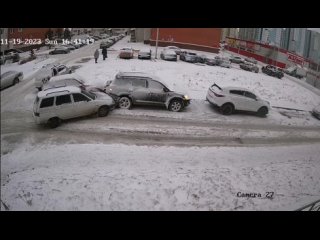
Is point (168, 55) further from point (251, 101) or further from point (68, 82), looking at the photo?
point (68, 82)

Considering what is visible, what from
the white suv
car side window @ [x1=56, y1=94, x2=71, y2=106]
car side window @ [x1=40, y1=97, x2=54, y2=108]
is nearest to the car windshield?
the white suv

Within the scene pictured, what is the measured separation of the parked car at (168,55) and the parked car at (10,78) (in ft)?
8.67

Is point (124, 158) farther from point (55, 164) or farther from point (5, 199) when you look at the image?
point (5, 199)

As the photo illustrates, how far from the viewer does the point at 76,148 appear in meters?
5.58

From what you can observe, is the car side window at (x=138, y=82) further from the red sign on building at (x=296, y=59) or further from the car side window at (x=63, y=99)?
the red sign on building at (x=296, y=59)

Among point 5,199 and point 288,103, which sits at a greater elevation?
point 288,103

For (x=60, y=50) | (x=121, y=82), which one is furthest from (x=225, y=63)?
(x=60, y=50)

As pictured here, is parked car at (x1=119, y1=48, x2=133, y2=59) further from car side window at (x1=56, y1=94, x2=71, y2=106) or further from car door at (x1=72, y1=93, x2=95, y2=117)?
car side window at (x1=56, y1=94, x2=71, y2=106)

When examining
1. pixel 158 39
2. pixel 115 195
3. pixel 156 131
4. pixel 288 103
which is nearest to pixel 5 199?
pixel 115 195

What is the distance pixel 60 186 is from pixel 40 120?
1.14m

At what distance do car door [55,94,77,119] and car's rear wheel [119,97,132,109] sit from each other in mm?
835

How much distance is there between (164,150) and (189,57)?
7.05 feet

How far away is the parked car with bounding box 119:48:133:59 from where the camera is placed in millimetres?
6576

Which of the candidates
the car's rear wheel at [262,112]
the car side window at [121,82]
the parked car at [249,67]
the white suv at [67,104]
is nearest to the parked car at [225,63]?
the parked car at [249,67]
